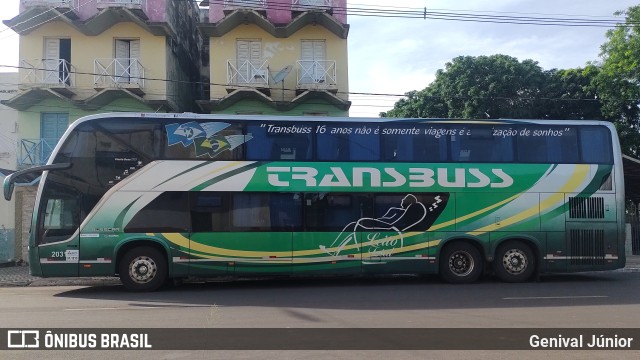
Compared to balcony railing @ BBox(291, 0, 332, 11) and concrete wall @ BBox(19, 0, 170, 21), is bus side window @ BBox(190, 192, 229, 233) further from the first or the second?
concrete wall @ BBox(19, 0, 170, 21)

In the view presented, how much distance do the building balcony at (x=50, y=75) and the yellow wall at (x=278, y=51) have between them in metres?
5.69

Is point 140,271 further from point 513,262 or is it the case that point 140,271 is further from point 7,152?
point 7,152

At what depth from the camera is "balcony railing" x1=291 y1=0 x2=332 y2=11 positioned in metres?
22.3

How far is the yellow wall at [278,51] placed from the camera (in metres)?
22.3

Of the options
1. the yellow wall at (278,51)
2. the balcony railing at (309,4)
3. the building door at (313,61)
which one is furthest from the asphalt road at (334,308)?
the balcony railing at (309,4)

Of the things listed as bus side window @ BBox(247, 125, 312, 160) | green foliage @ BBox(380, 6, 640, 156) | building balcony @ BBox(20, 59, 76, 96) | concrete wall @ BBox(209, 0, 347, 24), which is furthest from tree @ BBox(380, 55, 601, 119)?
building balcony @ BBox(20, 59, 76, 96)

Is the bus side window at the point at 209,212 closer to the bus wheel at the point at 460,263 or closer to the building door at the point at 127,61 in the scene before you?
the bus wheel at the point at 460,263

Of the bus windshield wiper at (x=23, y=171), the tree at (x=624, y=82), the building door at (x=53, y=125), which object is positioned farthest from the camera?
the tree at (x=624, y=82)

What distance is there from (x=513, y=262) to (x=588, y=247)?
6.23 feet

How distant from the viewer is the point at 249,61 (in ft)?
73.3

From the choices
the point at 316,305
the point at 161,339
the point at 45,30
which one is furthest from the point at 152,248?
the point at 45,30

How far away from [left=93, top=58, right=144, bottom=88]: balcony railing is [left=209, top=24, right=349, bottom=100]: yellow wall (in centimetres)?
301

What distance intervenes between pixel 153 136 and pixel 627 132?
22.4 m

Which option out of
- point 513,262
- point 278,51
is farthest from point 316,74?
point 513,262
